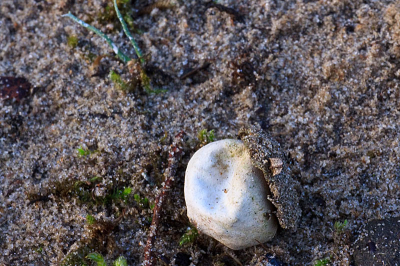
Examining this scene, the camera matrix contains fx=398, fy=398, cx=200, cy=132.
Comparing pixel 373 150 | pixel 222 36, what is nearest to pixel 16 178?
pixel 222 36

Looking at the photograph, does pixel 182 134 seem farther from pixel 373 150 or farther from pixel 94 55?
pixel 373 150

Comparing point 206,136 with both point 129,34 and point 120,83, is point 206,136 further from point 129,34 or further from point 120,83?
point 129,34

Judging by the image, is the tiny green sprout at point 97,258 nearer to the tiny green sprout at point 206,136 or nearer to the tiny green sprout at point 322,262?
the tiny green sprout at point 206,136

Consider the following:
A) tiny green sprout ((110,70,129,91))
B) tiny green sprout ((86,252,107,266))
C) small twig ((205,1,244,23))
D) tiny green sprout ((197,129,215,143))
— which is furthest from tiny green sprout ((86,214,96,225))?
small twig ((205,1,244,23))

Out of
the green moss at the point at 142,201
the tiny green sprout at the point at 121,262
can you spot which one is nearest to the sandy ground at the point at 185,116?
the green moss at the point at 142,201

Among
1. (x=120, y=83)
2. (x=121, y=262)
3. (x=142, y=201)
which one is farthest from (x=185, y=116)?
(x=121, y=262)

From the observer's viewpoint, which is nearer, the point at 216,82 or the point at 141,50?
the point at 216,82
